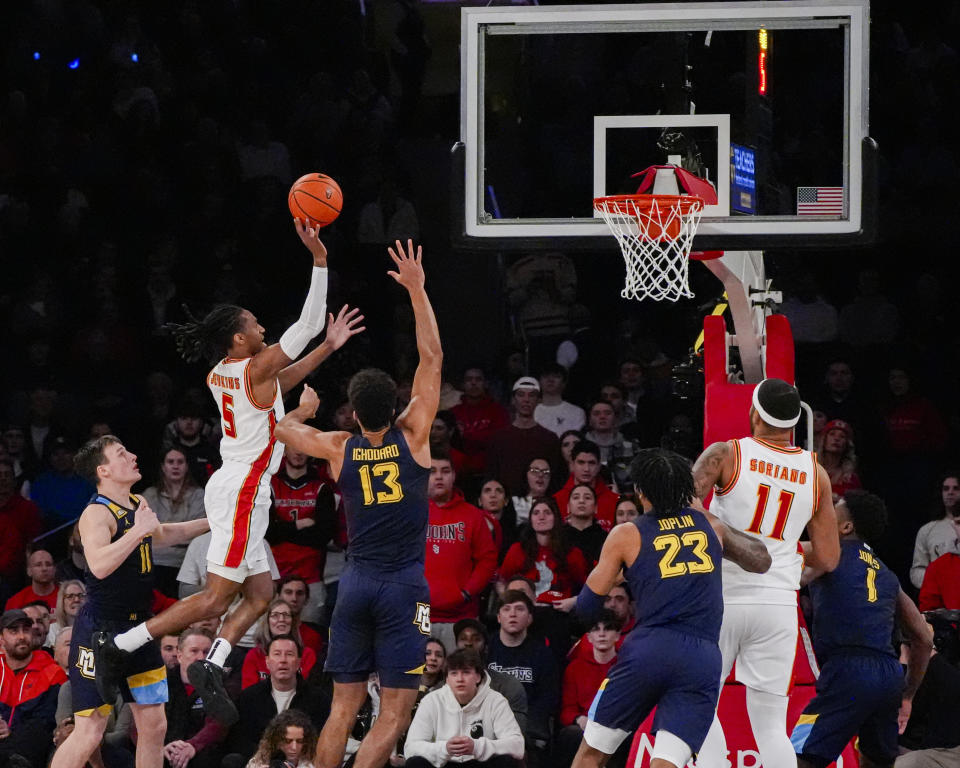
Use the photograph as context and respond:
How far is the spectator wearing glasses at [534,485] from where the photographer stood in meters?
11.5

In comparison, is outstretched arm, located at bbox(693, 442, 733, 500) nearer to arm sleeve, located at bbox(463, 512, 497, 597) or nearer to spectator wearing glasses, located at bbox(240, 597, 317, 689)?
arm sleeve, located at bbox(463, 512, 497, 597)

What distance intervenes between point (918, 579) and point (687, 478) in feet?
15.8

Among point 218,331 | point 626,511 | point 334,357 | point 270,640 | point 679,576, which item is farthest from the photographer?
point 334,357

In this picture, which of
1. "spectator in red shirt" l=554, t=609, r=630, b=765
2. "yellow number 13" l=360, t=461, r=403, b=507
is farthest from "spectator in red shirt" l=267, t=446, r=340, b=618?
"yellow number 13" l=360, t=461, r=403, b=507

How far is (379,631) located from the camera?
24.6 ft

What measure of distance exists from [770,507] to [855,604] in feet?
3.14

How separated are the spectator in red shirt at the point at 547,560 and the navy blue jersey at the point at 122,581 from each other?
3.62 metres

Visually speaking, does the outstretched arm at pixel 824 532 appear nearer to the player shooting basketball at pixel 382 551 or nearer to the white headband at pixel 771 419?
the white headband at pixel 771 419

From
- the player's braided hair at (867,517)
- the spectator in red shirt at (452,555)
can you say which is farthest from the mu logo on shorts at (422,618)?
the spectator in red shirt at (452,555)

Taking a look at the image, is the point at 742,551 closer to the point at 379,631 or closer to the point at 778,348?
the point at 379,631

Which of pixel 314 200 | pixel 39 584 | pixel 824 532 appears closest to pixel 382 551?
pixel 314 200

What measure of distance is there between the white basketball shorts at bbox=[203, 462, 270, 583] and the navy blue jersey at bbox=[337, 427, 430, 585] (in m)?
0.71

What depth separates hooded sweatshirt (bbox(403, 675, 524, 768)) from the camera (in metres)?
9.59

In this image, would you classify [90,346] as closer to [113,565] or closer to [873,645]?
[113,565]
